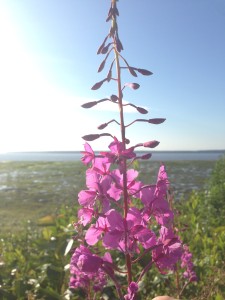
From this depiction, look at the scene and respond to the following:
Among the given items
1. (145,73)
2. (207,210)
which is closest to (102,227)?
(145,73)

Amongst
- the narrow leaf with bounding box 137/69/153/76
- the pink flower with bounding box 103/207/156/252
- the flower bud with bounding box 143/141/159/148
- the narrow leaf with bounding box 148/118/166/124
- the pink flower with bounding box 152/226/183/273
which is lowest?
the pink flower with bounding box 152/226/183/273

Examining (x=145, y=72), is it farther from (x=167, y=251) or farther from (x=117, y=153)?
(x=167, y=251)

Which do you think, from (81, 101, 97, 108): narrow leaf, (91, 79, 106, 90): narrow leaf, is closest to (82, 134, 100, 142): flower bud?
(81, 101, 97, 108): narrow leaf

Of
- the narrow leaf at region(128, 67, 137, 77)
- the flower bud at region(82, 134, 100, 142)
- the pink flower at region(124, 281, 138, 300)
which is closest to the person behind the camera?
the pink flower at region(124, 281, 138, 300)

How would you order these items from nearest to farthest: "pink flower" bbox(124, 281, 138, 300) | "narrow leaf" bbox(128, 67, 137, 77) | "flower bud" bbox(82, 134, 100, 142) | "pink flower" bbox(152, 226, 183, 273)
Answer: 1. "pink flower" bbox(124, 281, 138, 300)
2. "pink flower" bbox(152, 226, 183, 273)
3. "flower bud" bbox(82, 134, 100, 142)
4. "narrow leaf" bbox(128, 67, 137, 77)

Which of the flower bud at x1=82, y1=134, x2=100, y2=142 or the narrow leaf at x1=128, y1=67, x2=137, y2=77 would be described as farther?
the narrow leaf at x1=128, y1=67, x2=137, y2=77

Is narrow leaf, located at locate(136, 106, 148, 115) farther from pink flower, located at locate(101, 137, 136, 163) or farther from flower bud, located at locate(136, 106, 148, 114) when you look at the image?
pink flower, located at locate(101, 137, 136, 163)

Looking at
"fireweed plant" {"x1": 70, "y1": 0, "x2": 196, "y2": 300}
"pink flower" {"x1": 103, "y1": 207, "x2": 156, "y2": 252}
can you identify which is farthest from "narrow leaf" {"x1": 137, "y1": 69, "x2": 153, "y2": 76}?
"pink flower" {"x1": 103, "y1": 207, "x2": 156, "y2": 252}

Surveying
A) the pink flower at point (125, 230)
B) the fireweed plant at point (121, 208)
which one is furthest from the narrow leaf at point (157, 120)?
the pink flower at point (125, 230)

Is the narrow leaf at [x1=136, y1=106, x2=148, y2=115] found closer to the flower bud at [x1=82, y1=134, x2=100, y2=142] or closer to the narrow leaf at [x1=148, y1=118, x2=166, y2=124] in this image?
the narrow leaf at [x1=148, y1=118, x2=166, y2=124]

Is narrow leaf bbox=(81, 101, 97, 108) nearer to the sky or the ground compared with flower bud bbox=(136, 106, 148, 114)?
nearer to the sky

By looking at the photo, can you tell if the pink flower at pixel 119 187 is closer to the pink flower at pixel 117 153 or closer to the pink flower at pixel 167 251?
the pink flower at pixel 117 153

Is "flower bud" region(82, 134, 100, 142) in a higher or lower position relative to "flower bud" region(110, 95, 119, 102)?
lower

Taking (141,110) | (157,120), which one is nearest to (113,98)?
(141,110)
